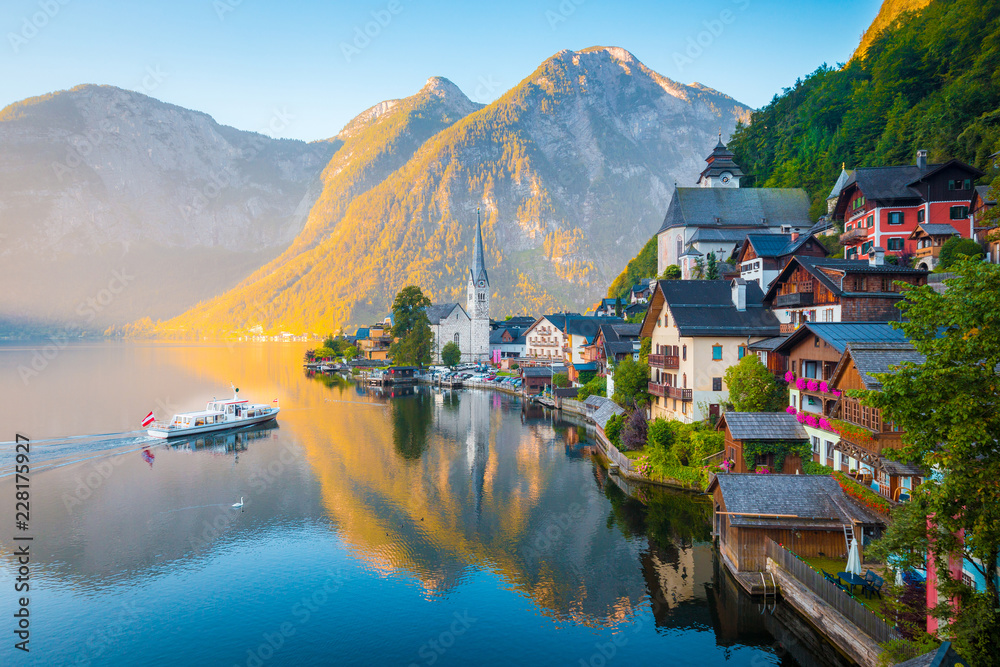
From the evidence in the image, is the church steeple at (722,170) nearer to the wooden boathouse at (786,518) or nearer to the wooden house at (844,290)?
the wooden house at (844,290)

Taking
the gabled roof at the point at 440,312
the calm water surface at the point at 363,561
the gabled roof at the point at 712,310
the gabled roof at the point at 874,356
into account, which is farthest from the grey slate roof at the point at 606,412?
the gabled roof at the point at 440,312

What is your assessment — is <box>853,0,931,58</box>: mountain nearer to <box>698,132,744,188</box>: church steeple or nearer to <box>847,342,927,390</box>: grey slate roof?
<box>698,132,744,188</box>: church steeple

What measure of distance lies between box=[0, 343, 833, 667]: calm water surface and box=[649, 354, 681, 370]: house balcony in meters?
9.87

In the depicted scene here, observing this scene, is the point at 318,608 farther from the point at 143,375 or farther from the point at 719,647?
the point at 143,375

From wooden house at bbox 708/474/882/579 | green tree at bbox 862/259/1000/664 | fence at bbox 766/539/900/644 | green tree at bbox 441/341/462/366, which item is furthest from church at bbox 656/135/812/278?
green tree at bbox 862/259/1000/664

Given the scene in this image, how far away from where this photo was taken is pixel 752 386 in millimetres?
34875

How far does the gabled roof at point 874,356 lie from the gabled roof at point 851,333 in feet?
5.68

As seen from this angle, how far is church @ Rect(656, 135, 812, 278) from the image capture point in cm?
8231

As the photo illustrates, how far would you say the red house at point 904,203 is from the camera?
A: 4888cm

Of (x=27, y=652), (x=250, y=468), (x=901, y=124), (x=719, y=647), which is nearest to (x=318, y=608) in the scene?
(x=27, y=652)

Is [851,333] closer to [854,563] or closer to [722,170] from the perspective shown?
[854,563]

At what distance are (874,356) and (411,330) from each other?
101979 mm

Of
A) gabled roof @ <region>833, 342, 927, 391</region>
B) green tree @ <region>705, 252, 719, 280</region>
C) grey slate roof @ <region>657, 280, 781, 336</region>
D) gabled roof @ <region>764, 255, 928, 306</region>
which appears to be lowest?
gabled roof @ <region>833, 342, 927, 391</region>

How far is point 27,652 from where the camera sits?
20.4 m
